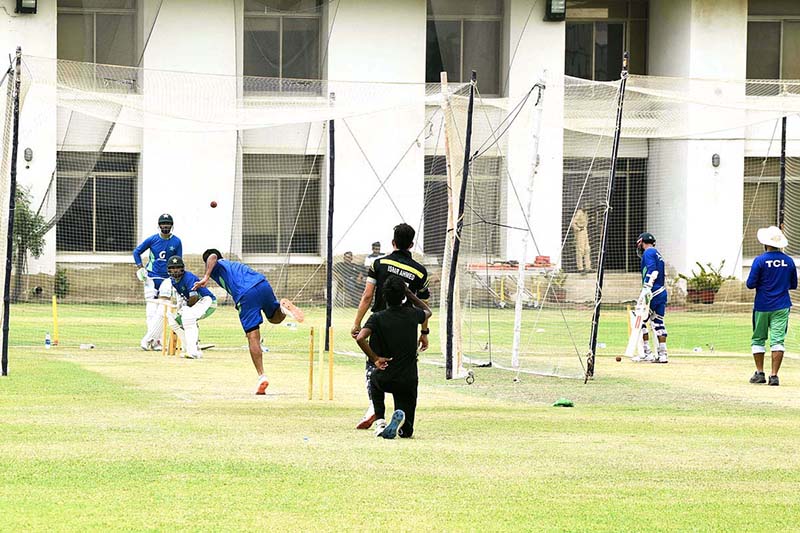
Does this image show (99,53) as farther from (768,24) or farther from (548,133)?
(768,24)

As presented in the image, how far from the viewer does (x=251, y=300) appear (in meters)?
15.1

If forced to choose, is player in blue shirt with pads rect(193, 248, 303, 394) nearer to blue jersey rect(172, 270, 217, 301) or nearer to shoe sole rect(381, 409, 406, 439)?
blue jersey rect(172, 270, 217, 301)

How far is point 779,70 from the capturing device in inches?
1571

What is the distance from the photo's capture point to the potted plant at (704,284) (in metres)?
34.6

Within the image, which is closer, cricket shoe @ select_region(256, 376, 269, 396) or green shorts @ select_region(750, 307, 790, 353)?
cricket shoe @ select_region(256, 376, 269, 396)

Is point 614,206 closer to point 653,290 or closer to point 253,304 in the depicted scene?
point 653,290

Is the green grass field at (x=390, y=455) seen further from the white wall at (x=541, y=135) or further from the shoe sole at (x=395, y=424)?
the white wall at (x=541, y=135)

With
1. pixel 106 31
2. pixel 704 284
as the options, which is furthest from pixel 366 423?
pixel 704 284

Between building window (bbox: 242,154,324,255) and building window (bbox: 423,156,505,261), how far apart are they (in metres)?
2.69

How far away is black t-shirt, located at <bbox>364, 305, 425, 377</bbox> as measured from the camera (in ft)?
37.7

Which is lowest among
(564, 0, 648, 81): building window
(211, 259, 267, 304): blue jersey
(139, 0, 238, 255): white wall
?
(211, 259, 267, 304): blue jersey

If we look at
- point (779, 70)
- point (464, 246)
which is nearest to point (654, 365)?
point (464, 246)

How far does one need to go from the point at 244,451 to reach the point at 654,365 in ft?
36.6

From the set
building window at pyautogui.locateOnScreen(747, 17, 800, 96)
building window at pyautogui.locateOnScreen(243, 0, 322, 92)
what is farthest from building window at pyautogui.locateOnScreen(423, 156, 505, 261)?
building window at pyautogui.locateOnScreen(747, 17, 800, 96)
